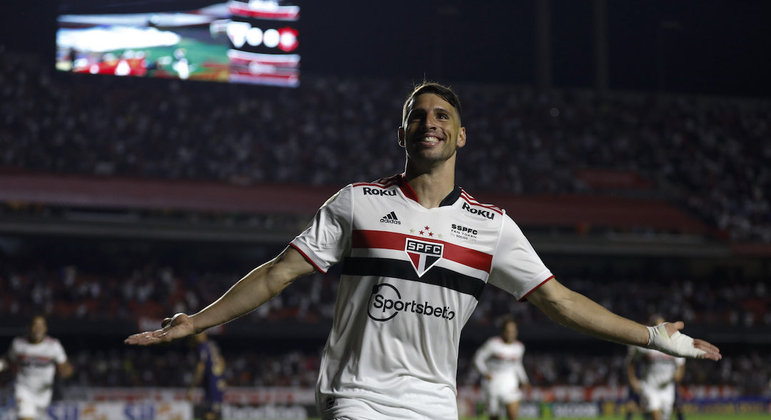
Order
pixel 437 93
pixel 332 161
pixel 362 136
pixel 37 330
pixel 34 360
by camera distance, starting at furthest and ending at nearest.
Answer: pixel 362 136 → pixel 332 161 → pixel 34 360 → pixel 37 330 → pixel 437 93

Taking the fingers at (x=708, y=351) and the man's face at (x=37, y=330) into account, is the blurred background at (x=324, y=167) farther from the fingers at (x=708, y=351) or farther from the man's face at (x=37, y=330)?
Result: the fingers at (x=708, y=351)

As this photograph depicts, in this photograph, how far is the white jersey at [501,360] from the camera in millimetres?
18078

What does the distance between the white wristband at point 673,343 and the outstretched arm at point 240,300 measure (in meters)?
1.59

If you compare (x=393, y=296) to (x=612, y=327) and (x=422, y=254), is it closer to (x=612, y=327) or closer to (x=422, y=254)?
(x=422, y=254)

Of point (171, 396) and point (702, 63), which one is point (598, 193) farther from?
point (171, 396)

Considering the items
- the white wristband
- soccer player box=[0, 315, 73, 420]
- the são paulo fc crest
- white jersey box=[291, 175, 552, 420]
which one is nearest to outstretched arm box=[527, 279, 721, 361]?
the white wristband

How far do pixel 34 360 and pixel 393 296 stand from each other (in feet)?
43.5

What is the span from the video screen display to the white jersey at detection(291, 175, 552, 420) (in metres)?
37.5

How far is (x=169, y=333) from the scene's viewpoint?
12.7 ft

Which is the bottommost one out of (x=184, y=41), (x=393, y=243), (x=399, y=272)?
(x=399, y=272)

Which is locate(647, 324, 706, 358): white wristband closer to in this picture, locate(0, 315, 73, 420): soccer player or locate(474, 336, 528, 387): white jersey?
locate(0, 315, 73, 420): soccer player

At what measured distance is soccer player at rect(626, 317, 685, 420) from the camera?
17109 mm

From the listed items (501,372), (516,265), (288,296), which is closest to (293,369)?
(288,296)

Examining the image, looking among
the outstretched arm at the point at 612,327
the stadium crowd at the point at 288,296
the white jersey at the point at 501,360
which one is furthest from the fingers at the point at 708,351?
the stadium crowd at the point at 288,296
